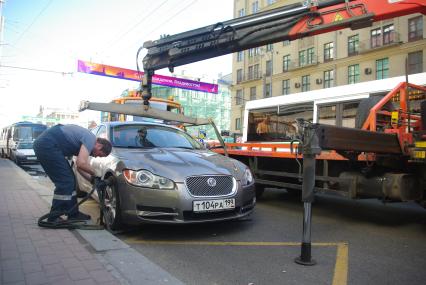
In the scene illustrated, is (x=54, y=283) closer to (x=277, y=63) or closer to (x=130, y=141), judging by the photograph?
(x=130, y=141)

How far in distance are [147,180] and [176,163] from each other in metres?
0.49

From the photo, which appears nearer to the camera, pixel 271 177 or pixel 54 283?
pixel 54 283

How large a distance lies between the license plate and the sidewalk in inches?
37.4

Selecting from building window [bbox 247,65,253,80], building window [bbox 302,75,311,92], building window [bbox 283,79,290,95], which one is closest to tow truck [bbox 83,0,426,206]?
building window [bbox 302,75,311,92]

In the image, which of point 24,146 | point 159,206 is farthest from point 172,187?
point 24,146

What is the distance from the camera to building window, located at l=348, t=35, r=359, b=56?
4294 cm

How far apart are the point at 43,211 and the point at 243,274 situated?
3.72 m

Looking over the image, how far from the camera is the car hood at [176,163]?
4.91 m

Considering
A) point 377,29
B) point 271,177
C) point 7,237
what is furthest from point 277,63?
point 7,237

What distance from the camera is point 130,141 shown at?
6188 millimetres

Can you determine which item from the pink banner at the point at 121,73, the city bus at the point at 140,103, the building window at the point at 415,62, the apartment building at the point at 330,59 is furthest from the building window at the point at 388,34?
Answer: the city bus at the point at 140,103

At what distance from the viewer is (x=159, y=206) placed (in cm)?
473

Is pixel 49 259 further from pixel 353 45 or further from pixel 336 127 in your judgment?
pixel 353 45

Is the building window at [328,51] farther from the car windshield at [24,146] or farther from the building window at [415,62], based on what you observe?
the car windshield at [24,146]
